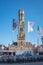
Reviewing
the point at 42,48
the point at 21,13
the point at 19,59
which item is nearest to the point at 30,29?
the point at 19,59

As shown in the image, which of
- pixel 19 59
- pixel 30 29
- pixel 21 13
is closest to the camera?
pixel 19 59

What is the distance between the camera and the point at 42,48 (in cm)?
10194

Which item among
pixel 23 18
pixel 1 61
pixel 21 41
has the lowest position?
pixel 1 61

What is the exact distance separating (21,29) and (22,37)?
449 centimetres

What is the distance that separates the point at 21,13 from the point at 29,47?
19.8 meters

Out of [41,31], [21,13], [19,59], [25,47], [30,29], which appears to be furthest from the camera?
[21,13]

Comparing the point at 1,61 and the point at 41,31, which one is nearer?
the point at 1,61

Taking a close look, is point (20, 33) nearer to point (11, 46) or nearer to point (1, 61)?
point (11, 46)

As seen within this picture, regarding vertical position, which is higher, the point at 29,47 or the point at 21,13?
the point at 21,13

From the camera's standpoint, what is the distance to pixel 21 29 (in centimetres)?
11825

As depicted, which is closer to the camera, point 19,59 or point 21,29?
point 19,59

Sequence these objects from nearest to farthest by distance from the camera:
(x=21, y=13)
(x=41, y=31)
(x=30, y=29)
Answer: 1. (x=30, y=29)
2. (x=41, y=31)
3. (x=21, y=13)

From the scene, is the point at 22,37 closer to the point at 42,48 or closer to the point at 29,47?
the point at 29,47

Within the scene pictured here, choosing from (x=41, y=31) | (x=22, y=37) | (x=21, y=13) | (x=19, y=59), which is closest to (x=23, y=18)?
(x=21, y=13)
